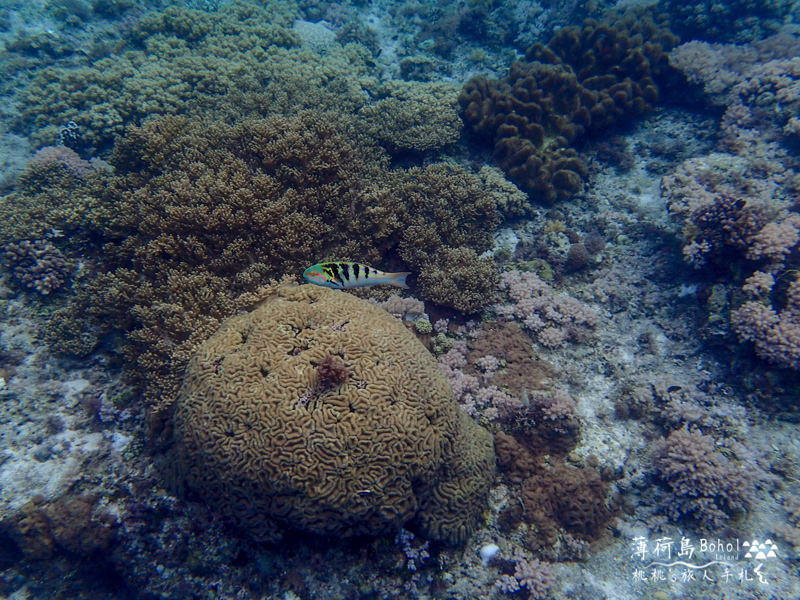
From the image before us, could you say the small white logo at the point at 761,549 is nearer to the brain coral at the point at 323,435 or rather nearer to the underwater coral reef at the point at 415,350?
the underwater coral reef at the point at 415,350

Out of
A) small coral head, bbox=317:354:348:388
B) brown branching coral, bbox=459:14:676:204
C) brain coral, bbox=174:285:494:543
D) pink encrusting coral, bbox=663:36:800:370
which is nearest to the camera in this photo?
brain coral, bbox=174:285:494:543

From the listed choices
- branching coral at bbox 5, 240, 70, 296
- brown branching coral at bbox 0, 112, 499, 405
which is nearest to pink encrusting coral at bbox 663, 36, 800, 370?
brown branching coral at bbox 0, 112, 499, 405

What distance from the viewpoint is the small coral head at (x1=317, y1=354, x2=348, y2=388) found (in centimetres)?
381

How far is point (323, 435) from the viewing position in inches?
142

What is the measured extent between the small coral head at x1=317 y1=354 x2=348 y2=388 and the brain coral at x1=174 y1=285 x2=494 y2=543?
0.22 feet

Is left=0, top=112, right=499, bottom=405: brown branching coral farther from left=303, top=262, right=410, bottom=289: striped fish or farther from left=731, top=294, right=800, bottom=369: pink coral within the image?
left=731, top=294, right=800, bottom=369: pink coral

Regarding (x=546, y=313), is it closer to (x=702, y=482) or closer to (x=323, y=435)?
(x=702, y=482)

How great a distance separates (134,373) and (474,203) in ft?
19.3

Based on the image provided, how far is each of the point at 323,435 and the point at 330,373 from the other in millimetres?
607

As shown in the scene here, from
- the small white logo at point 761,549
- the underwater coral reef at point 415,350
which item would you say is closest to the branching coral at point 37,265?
the underwater coral reef at point 415,350

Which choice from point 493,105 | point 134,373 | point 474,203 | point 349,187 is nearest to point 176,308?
point 134,373

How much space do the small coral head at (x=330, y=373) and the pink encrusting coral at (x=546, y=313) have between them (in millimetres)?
3049

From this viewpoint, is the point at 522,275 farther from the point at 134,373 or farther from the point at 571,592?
the point at 134,373

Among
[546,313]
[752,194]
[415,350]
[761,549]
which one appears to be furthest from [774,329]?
[415,350]
